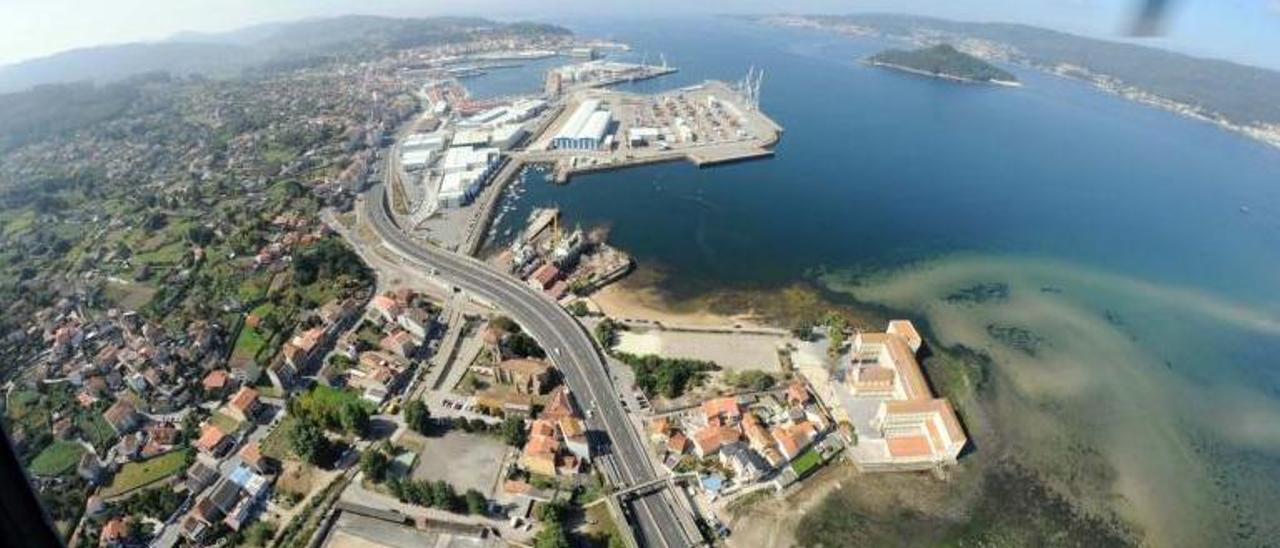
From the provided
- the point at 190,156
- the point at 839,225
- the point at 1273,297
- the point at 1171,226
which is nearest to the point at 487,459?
the point at 839,225

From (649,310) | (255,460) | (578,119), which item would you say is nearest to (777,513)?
(649,310)

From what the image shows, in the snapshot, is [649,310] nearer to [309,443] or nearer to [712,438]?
[712,438]

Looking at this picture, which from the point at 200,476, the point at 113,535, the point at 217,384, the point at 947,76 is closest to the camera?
the point at 113,535

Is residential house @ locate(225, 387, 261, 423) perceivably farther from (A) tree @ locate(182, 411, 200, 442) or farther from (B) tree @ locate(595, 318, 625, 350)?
(B) tree @ locate(595, 318, 625, 350)

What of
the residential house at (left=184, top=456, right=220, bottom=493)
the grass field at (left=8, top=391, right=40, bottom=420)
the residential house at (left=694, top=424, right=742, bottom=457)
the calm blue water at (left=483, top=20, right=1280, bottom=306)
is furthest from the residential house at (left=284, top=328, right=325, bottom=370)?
the calm blue water at (left=483, top=20, right=1280, bottom=306)

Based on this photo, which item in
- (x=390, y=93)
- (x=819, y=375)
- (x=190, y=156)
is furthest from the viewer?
(x=390, y=93)

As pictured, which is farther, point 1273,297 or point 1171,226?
point 1171,226

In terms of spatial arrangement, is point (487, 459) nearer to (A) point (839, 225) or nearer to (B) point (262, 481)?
(B) point (262, 481)
